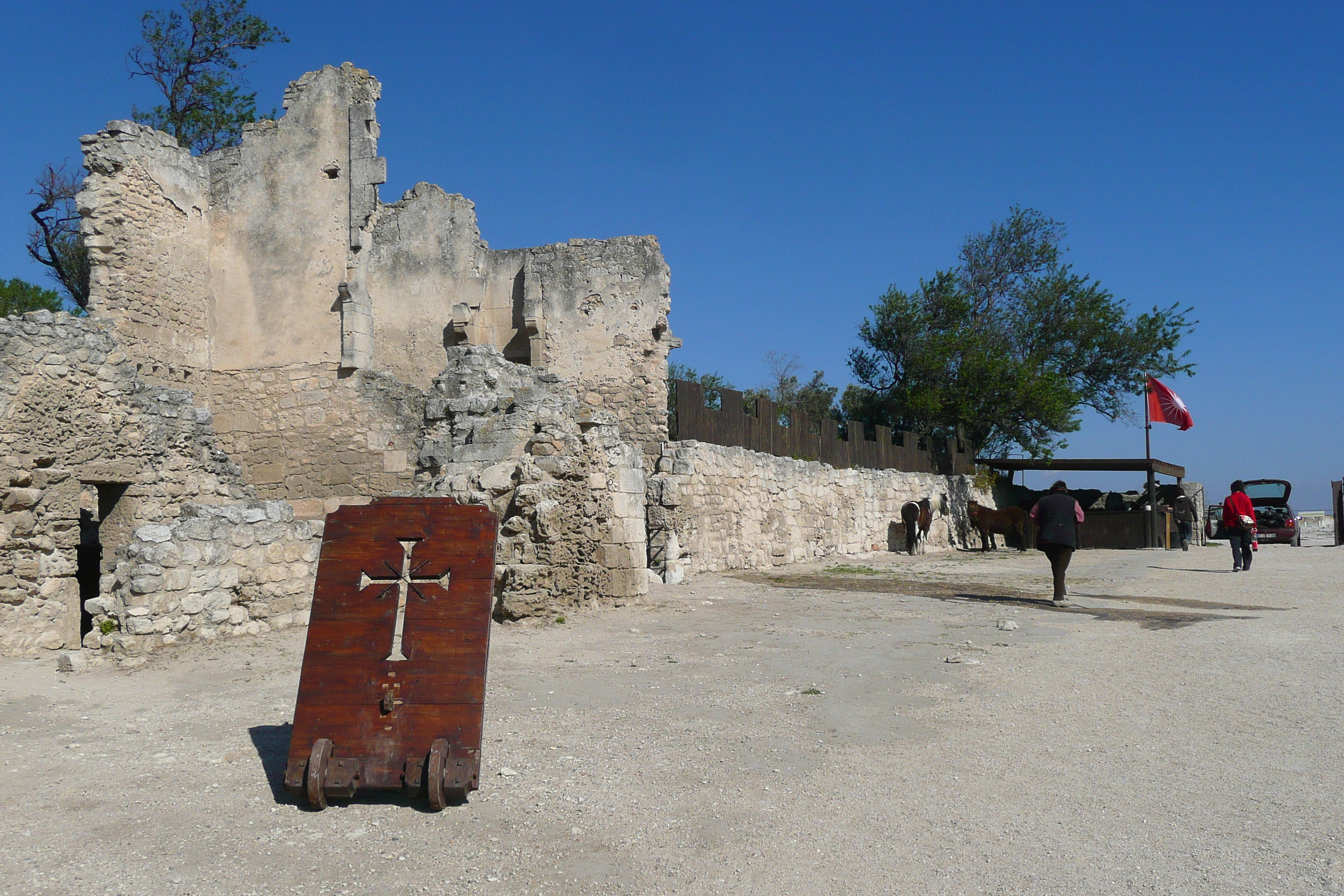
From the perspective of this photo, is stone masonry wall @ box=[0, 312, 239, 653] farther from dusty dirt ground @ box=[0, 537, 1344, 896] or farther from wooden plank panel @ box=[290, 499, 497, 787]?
wooden plank panel @ box=[290, 499, 497, 787]

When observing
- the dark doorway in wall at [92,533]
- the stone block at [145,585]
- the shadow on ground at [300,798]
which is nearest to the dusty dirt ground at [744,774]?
the shadow on ground at [300,798]

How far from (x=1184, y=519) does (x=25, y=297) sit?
97.1 feet

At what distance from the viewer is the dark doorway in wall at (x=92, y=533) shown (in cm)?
931

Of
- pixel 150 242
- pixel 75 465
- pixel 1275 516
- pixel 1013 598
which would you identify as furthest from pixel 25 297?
pixel 1275 516

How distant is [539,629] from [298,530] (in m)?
2.17

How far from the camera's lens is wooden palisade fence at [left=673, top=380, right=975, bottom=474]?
1414 centimetres

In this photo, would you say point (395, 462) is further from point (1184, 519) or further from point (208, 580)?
point (1184, 519)

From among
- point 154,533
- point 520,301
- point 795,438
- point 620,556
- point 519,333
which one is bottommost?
point 620,556

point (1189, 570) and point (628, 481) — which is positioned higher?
point (628, 481)

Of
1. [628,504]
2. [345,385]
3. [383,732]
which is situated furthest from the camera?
[345,385]

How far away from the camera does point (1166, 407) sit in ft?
76.4

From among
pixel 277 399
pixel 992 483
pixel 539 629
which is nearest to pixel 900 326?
pixel 992 483

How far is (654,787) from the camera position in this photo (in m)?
3.88

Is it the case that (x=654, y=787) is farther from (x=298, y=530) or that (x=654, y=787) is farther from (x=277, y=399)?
(x=277, y=399)
